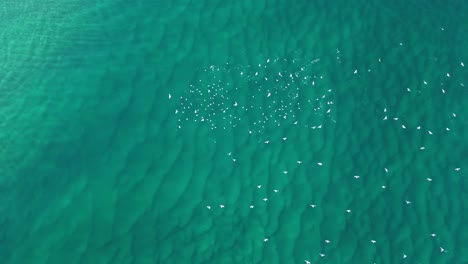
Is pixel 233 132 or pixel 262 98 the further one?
pixel 262 98

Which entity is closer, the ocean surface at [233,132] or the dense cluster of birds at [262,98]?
the ocean surface at [233,132]

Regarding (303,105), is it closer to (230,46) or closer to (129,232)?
(230,46)

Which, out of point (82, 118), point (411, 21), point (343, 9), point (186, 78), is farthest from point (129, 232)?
point (411, 21)

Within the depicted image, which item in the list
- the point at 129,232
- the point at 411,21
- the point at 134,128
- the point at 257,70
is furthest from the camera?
the point at 411,21

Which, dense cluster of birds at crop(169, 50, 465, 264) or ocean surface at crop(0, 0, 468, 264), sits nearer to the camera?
ocean surface at crop(0, 0, 468, 264)

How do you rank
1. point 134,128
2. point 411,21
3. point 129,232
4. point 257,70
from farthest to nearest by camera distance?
point 411,21 → point 257,70 → point 134,128 → point 129,232

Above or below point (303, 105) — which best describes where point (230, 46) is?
above

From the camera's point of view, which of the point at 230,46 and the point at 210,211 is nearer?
the point at 210,211
